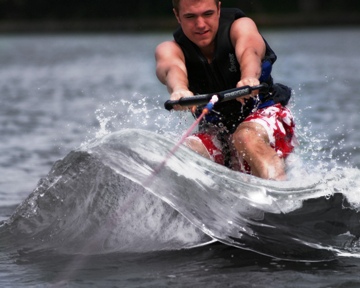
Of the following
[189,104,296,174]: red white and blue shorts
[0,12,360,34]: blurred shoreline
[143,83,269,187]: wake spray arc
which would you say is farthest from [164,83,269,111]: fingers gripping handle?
[0,12,360,34]: blurred shoreline

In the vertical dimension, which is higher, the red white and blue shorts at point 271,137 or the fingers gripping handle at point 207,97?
the fingers gripping handle at point 207,97

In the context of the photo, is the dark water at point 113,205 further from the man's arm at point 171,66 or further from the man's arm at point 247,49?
the man's arm at point 247,49

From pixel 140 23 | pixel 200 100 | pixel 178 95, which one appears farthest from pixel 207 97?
pixel 140 23

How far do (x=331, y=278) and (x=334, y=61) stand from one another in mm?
24333

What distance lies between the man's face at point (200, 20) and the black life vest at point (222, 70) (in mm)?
71

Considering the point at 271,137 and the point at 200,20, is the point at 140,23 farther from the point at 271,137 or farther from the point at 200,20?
the point at 271,137

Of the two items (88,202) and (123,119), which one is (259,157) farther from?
(123,119)

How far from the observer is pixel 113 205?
629 cm

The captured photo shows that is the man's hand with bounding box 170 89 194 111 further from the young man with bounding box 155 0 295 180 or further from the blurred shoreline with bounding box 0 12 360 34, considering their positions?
the blurred shoreline with bounding box 0 12 360 34

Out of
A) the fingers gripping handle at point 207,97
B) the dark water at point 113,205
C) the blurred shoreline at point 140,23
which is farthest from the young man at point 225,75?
the blurred shoreline at point 140,23

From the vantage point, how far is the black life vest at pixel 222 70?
680 centimetres

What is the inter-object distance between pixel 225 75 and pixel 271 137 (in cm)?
53

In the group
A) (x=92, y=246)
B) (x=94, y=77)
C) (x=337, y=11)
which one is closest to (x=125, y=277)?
(x=92, y=246)

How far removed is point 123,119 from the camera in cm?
1472
